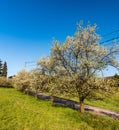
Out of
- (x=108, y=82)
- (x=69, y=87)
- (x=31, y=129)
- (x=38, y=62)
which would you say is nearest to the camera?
(x=31, y=129)

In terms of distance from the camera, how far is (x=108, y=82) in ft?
61.1

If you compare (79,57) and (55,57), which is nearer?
(79,57)

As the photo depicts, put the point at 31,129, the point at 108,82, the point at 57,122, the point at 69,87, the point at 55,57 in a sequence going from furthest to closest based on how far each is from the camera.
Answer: the point at 55,57 < the point at 69,87 < the point at 108,82 < the point at 57,122 < the point at 31,129

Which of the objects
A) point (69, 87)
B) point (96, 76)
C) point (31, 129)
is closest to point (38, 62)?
point (69, 87)

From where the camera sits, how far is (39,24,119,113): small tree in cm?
1875

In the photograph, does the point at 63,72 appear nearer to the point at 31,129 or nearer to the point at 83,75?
the point at 83,75

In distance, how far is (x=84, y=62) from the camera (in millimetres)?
19062

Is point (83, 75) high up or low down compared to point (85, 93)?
up

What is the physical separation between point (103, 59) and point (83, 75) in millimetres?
2907

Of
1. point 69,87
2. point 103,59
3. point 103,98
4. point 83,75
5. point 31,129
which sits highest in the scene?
point 103,59

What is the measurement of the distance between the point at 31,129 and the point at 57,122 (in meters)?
3.29

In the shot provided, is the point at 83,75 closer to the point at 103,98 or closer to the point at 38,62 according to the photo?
the point at 103,98

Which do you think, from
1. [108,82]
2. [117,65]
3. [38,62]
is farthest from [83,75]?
[38,62]

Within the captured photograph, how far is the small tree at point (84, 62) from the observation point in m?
18.8
